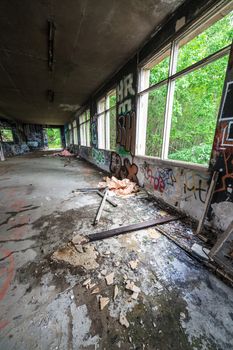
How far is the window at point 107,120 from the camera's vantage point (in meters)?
5.55

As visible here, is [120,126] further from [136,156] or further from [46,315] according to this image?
[46,315]


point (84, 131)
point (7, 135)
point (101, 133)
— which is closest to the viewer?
point (101, 133)

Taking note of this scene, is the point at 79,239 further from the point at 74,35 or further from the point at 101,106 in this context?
the point at 101,106

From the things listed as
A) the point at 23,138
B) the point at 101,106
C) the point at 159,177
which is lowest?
the point at 159,177

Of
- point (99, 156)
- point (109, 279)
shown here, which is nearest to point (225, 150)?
point (109, 279)

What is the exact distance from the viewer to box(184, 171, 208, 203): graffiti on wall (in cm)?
215

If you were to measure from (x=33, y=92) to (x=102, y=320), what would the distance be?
7.83m

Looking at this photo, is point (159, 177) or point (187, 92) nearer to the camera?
point (159, 177)

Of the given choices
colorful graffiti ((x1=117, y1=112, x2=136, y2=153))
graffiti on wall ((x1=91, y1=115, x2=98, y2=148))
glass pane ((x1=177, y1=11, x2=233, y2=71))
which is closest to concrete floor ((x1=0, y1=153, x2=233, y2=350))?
colorful graffiti ((x1=117, y1=112, x2=136, y2=153))

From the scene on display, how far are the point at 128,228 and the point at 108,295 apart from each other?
96 cm

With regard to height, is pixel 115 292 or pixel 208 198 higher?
pixel 208 198

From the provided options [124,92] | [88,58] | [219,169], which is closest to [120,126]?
[124,92]

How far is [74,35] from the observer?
2.90 m

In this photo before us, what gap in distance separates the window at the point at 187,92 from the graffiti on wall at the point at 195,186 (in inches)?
29.1
